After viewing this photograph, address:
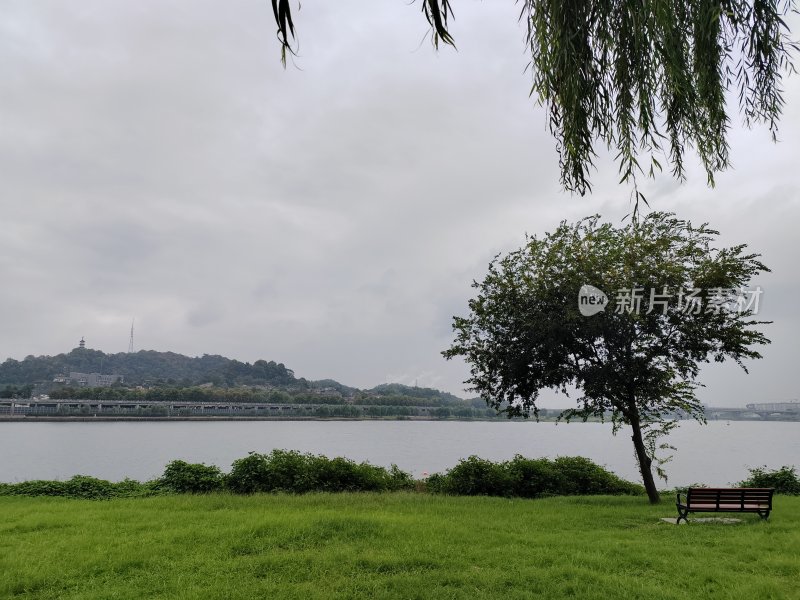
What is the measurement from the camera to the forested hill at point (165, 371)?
440 feet

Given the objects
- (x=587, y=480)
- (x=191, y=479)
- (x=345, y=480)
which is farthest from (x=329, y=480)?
(x=587, y=480)

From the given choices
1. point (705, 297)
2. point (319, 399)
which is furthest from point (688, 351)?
point (319, 399)

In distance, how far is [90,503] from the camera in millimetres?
12406

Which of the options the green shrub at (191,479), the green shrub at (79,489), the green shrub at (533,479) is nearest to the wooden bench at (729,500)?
the green shrub at (533,479)

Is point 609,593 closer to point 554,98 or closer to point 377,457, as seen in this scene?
point 554,98

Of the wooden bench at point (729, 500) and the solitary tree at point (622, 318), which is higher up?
the solitary tree at point (622, 318)

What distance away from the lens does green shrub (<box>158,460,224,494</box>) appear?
14.7 m

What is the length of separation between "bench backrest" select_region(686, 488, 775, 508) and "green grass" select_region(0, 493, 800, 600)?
0.49 m

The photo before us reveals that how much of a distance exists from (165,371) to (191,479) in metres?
156

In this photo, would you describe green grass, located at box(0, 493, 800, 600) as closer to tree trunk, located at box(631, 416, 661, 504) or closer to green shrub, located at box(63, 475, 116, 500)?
green shrub, located at box(63, 475, 116, 500)

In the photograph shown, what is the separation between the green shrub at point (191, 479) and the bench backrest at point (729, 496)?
38.3 ft

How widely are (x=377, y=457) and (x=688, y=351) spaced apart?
90.8 ft

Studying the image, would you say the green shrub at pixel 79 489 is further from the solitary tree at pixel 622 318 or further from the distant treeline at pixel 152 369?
the distant treeline at pixel 152 369

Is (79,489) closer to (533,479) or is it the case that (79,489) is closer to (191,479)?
(191,479)
